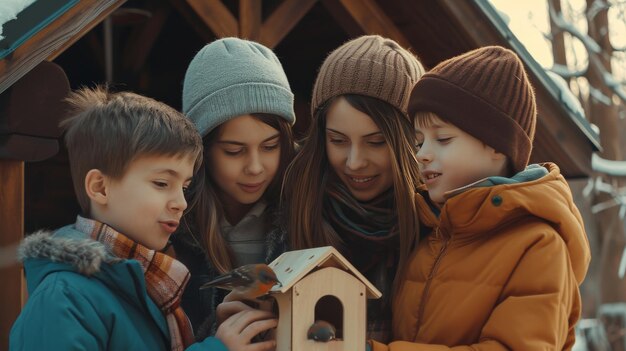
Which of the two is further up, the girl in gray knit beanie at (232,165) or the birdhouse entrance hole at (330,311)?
the girl in gray knit beanie at (232,165)

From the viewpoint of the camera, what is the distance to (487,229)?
2.85 metres

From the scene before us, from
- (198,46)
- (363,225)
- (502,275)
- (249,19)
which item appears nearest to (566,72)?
(198,46)

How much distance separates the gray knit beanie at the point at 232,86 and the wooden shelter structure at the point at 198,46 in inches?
19.5

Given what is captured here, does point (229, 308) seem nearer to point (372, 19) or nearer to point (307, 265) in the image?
point (307, 265)

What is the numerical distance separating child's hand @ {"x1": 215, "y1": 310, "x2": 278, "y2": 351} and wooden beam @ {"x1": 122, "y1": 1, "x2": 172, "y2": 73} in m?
4.36

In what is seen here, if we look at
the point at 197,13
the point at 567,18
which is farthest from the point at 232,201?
the point at 567,18

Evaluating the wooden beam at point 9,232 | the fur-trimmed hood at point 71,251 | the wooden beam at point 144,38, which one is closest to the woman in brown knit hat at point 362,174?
the fur-trimmed hood at point 71,251

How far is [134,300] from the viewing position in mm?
2646

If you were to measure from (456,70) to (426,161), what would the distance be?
1.01 ft

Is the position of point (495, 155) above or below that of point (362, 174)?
below

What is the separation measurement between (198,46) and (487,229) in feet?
16.5

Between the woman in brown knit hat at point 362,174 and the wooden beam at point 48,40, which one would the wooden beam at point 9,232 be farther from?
the woman in brown knit hat at point 362,174

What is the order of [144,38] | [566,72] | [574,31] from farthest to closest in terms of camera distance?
[574,31]
[566,72]
[144,38]

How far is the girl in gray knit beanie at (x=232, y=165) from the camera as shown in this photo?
10.6 ft
